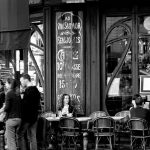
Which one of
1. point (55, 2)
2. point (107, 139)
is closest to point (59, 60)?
point (55, 2)

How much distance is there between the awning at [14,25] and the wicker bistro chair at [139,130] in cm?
326

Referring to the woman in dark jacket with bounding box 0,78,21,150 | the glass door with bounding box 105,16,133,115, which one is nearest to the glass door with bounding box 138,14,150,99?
the glass door with bounding box 105,16,133,115

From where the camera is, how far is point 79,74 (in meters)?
14.4

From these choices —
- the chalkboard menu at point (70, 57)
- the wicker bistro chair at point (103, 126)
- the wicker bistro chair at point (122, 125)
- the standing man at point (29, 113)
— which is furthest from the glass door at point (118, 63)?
the standing man at point (29, 113)

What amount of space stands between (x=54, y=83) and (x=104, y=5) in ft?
8.58

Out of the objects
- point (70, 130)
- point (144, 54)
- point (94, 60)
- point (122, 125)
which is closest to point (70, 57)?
point (94, 60)

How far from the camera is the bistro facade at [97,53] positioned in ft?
46.3

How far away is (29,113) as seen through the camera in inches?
468

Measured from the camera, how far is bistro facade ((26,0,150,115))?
14.1 m

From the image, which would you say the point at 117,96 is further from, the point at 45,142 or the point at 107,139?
the point at 45,142

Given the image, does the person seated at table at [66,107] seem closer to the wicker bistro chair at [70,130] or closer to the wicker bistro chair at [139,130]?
the wicker bistro chair at [70,130]

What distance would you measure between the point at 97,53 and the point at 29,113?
323cm

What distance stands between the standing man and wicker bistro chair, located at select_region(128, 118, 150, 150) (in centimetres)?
229

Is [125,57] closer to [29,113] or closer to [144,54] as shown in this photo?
[144,54]
